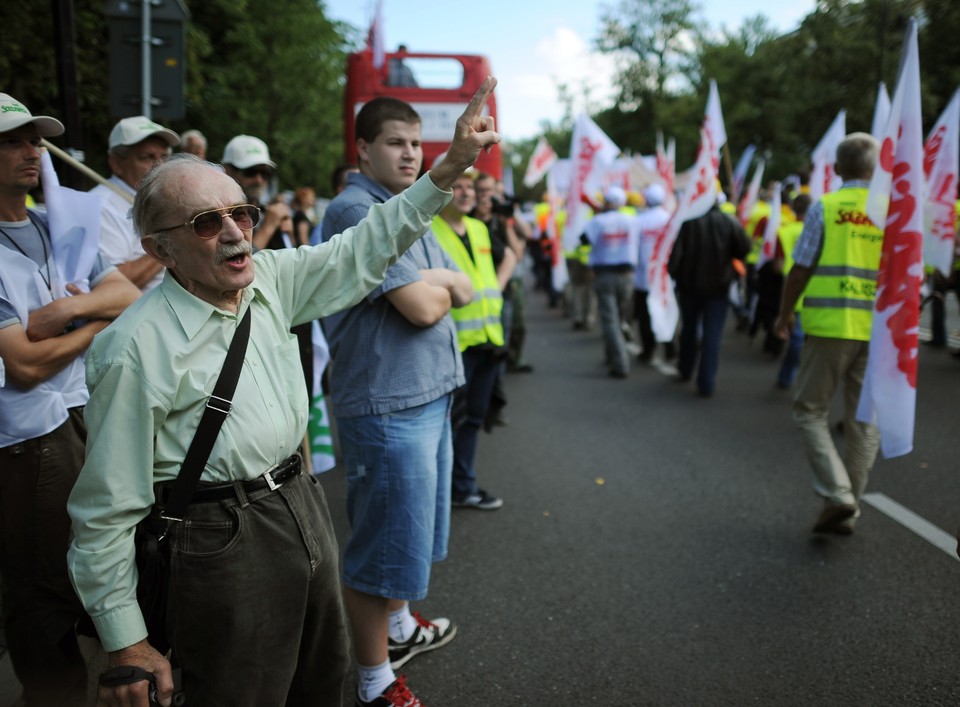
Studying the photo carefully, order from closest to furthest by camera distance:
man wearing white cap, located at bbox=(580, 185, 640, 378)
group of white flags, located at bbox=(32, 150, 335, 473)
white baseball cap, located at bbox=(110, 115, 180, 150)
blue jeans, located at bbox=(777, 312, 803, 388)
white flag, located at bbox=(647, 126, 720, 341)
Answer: group of white flags, located at bbox=(32, 150, 335, 473)
white baseball cap, located at bbox=(110, 115, 180, 150)
white flag, located at bbox=(647, 126, 720, 341)
blue jeans, located at bbox=(777, 312, 803, 388)
man wearing white cap, located at bbox=(580, 185, 640, 378)

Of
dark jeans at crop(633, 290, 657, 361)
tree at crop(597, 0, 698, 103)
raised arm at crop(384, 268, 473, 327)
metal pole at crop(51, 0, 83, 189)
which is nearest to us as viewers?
raised arm at crop(384, 268, 473, 327)

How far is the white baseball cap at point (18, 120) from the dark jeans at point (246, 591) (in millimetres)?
1302

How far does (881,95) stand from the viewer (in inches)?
288

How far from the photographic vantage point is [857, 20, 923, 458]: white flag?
3541mm

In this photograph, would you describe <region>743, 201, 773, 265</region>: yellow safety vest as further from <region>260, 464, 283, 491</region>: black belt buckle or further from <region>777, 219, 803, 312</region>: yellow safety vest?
<region>260, 464, 283, 491</region>: black belt buckle

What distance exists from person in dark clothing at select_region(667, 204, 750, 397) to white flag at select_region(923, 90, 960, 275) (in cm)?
198

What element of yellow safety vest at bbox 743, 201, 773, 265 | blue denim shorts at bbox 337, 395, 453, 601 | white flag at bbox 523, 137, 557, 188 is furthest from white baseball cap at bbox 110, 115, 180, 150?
white flag at bbox 523, 137, 557, 188

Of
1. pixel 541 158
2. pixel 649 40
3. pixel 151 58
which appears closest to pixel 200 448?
pixel 151 58

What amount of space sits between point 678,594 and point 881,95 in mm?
5700

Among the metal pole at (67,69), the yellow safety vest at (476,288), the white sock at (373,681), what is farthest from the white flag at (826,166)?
the white sock at (373,681)

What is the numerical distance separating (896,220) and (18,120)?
347cm

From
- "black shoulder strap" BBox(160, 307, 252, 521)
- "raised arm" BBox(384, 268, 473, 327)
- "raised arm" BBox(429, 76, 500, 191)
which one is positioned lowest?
"black shoulder strap" BBox(160, 307, 252, 521)

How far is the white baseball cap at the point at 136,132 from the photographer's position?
338 centimetres

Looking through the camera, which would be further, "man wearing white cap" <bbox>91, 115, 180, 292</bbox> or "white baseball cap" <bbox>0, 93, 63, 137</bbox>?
"man wearing white cap" <bbox>91, 115, 180, 292</bbox>
